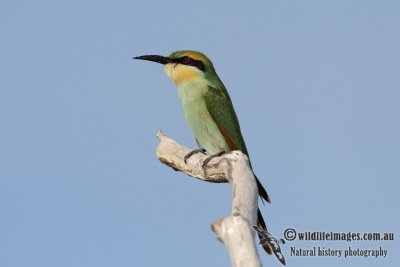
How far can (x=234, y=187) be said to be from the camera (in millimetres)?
3990

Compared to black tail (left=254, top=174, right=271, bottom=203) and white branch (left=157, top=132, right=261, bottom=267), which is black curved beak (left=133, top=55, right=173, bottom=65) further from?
black tail (left=254, top=174, right=271, bottom=203)

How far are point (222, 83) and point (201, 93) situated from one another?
0.32 metres

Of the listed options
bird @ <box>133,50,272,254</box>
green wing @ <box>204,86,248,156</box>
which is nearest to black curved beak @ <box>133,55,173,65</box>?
bird @ <box>133,50,272,254</box>

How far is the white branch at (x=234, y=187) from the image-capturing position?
3105 mm

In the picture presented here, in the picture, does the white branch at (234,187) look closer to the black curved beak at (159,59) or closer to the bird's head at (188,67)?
the bird's head at (188,67)

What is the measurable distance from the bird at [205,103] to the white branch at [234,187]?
60 centimetres

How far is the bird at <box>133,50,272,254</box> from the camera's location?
5816 millimetres

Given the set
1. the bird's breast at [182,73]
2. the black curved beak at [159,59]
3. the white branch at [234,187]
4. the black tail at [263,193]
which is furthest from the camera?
the black curved beak at [159,59]

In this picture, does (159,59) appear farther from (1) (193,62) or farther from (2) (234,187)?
(2) (234,187)

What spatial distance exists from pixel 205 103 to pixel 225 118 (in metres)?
0.20

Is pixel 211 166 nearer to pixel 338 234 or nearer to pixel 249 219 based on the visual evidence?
pixel 338 234

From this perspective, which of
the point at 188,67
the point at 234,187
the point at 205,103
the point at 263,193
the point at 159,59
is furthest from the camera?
the point at 159,59

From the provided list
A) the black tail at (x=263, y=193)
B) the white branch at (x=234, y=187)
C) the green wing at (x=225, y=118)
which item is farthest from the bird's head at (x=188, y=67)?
the black tail at (x=263, y=193)

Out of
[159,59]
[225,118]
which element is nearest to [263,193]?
[225,118]
